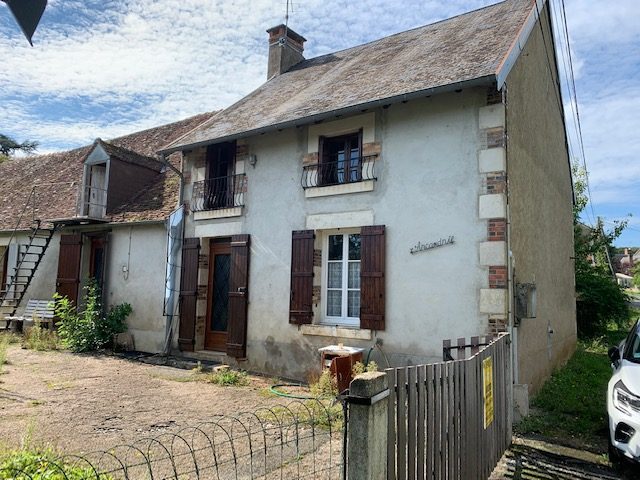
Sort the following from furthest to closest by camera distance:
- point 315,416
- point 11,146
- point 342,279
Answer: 1. point 11,146
2. point 342,279
3. point 315,416

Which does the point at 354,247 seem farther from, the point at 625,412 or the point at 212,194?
the point at 625,412

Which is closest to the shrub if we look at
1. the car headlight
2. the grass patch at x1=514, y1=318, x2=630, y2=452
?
the grass patch at x1=514, y1=318, x2=630, y2=452

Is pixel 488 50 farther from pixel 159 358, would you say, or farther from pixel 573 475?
pixel 159 358

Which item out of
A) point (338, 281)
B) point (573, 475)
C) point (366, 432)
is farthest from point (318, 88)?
point (366, 432)

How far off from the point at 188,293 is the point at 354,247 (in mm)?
3762

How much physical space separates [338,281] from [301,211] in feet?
4.61

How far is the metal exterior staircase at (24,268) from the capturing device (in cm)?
1219

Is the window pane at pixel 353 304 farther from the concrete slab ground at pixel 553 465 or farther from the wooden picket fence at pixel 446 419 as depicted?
the wooden picket fence at pixel 446 419

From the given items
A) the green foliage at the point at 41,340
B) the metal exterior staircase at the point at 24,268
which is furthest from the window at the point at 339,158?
the metal exterior staircase at the point at 24,268

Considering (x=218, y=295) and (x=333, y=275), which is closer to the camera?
(x=333, y=275)

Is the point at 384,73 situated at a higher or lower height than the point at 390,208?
higher

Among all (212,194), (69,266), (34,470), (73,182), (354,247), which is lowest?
(34,470)

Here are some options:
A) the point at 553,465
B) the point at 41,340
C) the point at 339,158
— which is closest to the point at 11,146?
the point at 41,340

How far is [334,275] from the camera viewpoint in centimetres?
815
